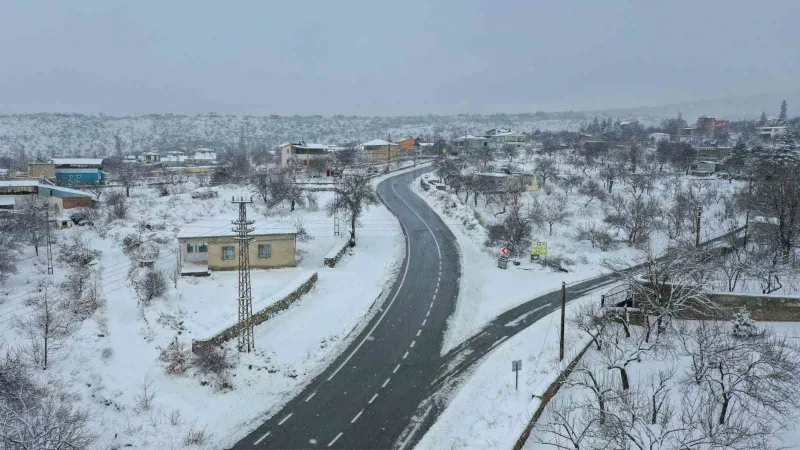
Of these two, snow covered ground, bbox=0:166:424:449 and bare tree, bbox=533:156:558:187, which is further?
bare tree, bbox=533:156:558:187

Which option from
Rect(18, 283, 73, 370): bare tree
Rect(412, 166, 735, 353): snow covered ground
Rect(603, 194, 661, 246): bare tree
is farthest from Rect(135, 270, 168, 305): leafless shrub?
Rect(603, 194, 661, 246): bare tree

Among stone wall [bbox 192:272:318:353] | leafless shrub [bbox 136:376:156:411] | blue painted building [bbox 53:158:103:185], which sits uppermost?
blue painted building [bbox 53:158:103:185]

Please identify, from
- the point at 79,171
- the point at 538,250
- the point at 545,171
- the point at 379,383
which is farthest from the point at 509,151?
the point at 379,383

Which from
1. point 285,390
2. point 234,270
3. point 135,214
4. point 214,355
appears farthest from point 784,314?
point 135,214

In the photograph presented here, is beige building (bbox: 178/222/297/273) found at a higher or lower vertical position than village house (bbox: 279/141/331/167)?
lower

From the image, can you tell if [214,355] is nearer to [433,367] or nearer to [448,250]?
[433,367]

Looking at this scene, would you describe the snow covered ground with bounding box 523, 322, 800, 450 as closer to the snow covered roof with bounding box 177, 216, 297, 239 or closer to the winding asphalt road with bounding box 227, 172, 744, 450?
the winding asphalt road with bounding box 227, 172, 744, 450

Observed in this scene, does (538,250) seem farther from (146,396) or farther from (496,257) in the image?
(146,396)

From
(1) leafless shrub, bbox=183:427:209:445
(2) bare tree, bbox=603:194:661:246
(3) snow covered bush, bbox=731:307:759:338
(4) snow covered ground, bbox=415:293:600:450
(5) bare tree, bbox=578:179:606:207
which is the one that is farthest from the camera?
(5) bare tree, bbox=578:179:606:207
